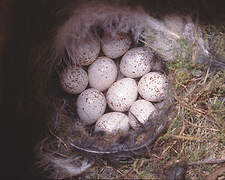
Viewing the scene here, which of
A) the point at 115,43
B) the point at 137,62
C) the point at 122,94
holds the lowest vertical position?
the point at 122,94

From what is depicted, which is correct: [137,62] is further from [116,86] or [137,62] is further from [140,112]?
[140,112]

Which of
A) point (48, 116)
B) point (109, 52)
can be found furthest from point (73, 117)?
point (109, 52)

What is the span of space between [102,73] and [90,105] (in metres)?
0.24

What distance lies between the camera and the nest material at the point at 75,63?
1.60 meters

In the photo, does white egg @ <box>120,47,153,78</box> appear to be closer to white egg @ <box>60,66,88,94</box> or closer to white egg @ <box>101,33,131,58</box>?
white egg @ <box>101,33,131,58</box>

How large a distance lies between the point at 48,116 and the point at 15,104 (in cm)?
32

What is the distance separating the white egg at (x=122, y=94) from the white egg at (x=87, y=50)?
251mm

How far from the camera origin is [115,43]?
183 centimetres

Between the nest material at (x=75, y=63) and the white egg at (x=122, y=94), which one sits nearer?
the nest material at (x=75, y=63)

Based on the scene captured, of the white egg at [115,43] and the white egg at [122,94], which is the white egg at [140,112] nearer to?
the white egg at [122,94]

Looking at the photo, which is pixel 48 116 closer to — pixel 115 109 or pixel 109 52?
pixel 115 109

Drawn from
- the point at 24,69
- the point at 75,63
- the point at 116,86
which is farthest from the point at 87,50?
the point at 24,69

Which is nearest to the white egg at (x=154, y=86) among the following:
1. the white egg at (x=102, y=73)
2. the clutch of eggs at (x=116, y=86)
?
the clutch of eggs at (x=116, y=86)

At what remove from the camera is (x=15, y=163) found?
1426mm
